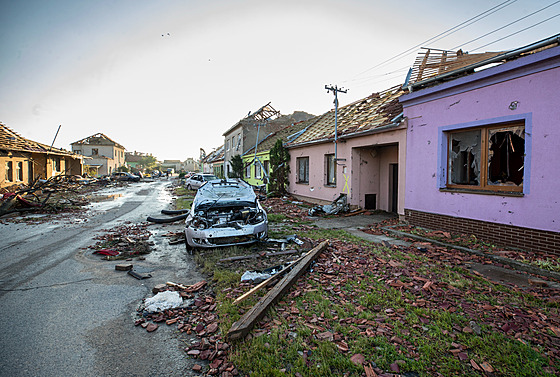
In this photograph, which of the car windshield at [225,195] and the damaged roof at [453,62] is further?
the car windshield at [225,195]

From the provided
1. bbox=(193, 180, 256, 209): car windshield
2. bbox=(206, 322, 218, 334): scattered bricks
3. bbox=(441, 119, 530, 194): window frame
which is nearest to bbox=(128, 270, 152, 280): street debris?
bbox=(193, 180, 256, 209): car windshield

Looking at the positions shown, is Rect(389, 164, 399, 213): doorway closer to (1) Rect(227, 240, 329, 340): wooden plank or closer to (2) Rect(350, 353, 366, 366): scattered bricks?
(1) Rect(227, 240, 329, 340): wooden plank

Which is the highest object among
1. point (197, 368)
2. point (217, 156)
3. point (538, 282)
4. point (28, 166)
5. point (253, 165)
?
point (217, 156)

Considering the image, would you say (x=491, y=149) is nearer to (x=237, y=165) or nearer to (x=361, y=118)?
(x=361, y=118)

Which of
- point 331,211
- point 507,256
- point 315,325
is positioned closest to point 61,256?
point 315,325

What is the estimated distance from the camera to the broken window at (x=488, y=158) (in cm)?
621

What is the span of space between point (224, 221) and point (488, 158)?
6394 mm

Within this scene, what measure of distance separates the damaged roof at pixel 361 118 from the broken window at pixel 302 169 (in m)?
0.99

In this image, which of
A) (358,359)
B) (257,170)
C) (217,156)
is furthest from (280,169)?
(217,156)

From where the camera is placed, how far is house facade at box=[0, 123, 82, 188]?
64.6ft

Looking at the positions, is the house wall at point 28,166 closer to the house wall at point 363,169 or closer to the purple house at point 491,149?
the house wall at point 363,169

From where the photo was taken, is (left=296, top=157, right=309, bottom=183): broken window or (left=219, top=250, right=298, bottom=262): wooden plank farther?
(left=296, top=157, right=309, bottom=183): broken window

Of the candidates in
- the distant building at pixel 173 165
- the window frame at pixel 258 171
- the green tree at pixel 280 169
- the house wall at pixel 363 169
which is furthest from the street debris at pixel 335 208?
the distant building at pixel 173 165

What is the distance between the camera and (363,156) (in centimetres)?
1152
